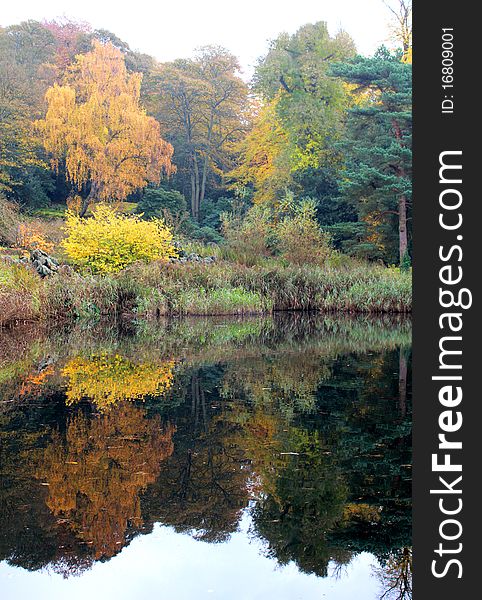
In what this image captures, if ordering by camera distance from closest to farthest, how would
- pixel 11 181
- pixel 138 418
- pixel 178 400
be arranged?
pixel 138 418 < pixel 178 400 < pixel 11 181

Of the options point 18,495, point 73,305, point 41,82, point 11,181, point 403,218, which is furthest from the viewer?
point 41,82

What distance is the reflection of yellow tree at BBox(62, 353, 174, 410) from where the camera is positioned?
7355 mm

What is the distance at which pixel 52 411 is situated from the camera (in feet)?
21.9

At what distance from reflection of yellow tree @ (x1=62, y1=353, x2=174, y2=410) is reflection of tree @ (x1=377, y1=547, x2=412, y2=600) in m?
3.90

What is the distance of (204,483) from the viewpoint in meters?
4.52

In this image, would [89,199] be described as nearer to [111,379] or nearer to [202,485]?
[111,379]

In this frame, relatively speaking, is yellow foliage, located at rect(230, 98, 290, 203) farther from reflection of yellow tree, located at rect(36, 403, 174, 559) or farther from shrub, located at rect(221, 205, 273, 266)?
reflection of yellow tree, located at rect(36, 403, 174, 559)

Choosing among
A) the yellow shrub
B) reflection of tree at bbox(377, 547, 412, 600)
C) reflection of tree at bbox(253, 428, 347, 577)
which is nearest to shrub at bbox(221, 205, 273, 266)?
the yellow shrub

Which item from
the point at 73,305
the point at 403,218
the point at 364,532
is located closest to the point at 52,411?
the point at 364,532

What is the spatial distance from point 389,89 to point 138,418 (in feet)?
71.3

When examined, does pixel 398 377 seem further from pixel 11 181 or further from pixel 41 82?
pixel 41 82

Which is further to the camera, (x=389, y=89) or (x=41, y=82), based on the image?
(x=41, y=82)

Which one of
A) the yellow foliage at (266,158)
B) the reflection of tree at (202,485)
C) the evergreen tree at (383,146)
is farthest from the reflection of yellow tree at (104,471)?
the yellow foliage at (266,158)

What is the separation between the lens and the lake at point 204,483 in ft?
11.1
